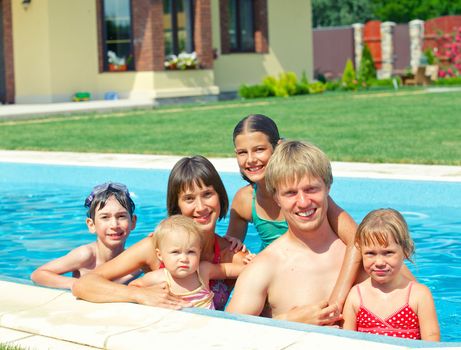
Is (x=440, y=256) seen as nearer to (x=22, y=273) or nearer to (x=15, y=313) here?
(x=22, y=273)

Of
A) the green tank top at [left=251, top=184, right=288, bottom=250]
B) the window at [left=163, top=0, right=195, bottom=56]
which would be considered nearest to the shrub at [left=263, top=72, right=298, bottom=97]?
the window at [left=163, top=0, right=195, bottom=56]

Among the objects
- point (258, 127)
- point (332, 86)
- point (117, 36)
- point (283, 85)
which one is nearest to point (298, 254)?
point (258, 127)

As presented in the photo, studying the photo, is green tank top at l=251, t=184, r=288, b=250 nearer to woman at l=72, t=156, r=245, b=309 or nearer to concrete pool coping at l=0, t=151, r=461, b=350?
woman at l=72, t=156, r=245, b=309

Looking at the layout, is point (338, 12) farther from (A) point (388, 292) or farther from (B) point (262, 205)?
(A) point (388, 292)

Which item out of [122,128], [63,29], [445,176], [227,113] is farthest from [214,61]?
[445,176]

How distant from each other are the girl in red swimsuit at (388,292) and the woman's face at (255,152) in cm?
83

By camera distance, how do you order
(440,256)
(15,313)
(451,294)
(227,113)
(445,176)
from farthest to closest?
(227,113) < (445,176) < (440,256) < (451,294) < (15,313)

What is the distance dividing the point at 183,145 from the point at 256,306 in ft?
28.0

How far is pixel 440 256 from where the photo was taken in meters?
7.27

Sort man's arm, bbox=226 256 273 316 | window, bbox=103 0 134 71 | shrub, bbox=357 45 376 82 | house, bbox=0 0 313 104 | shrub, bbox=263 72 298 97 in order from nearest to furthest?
man's arm, bbox=226 256 273 316 → house, bbox=0 0 313 104 → window, bbox=103 0 134 71 → shrub, bbox=263 72 298 97 → shrub, bbox=357 45 376 82

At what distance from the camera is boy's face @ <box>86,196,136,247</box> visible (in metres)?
5.07

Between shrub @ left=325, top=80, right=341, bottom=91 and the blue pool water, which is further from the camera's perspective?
shrub @ left=325, top=80, right=341, bottom=91

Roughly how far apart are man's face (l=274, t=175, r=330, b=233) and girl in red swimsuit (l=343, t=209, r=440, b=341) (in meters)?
0.20

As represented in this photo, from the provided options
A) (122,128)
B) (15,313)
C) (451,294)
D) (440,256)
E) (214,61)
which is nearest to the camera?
(15,313)
